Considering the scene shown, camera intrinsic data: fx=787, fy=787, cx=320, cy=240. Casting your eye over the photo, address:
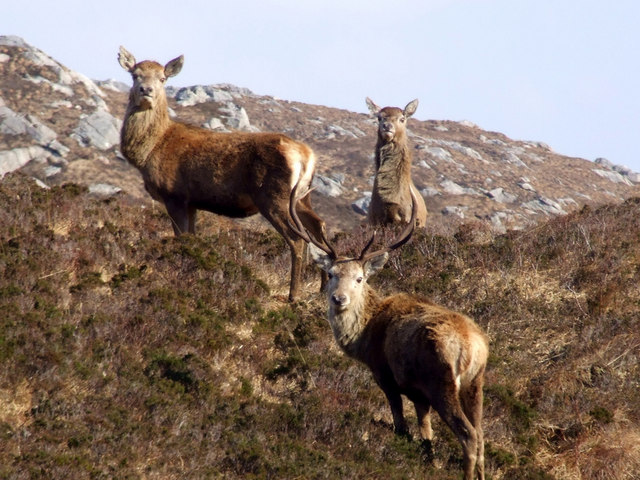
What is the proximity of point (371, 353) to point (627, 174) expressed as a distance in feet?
172

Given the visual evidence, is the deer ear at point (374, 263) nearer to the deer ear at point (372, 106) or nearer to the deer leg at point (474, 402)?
the deer leg at point (474, 402)

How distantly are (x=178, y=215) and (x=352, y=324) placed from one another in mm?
3358

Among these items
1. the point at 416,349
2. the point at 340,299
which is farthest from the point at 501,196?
the point at 416,349

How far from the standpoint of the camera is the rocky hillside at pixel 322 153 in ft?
116

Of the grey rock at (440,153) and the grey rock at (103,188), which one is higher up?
the grey rock at (103,188)

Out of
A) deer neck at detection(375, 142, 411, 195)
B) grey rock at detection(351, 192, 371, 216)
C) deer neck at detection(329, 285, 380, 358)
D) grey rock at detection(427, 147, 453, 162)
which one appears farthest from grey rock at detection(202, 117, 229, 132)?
deer neck at detection(329, 285, 380, 358)

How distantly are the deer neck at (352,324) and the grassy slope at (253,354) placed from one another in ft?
1.37

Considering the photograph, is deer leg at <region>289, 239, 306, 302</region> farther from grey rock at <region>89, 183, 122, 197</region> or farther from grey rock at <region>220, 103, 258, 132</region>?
grey rock at <region>220, 103, 258, 132</region>

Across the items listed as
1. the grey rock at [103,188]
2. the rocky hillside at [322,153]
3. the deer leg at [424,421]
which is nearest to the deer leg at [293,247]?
the deer leg at [424,421]

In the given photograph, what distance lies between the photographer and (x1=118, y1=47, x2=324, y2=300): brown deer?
986 centimetres

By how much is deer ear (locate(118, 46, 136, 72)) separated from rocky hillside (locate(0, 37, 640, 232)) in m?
17.7

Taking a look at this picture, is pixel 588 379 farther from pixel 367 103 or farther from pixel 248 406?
pixel 367 103

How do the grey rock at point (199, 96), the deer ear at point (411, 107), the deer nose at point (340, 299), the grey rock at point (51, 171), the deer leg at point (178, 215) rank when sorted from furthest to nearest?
the grey rock at point (199, 96) → the grey rock at point (51, 171) → the deer ear at point (411, 107) → the deer leg at point (178, 215) → the deer nose at point (340, 299)

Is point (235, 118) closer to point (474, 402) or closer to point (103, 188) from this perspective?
point (103, 188)
